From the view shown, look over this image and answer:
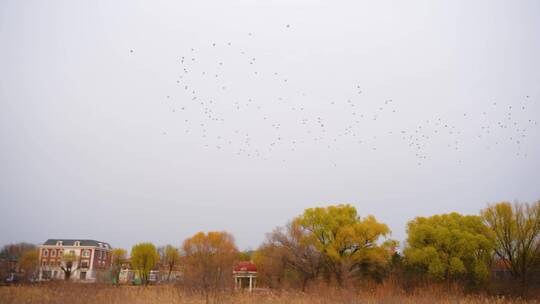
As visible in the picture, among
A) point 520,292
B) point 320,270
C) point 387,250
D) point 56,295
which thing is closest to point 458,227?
point 387,250

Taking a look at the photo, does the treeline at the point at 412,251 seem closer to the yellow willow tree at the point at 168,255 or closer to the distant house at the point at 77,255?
the yellow willow tree at the point at 168,255

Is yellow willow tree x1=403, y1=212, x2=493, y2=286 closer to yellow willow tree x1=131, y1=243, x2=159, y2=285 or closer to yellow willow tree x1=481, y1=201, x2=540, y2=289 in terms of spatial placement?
yellow willow tree x1=481, y1=201, x2=540, y2=289

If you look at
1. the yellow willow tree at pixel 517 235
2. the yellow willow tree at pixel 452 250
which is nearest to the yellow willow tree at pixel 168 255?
the yellow willow tree at pixel 452 250

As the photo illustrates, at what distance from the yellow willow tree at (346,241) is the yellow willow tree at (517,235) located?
33.3 ft

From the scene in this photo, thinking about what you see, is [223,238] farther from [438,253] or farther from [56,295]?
[56,295]

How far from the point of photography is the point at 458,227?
38.8 meters

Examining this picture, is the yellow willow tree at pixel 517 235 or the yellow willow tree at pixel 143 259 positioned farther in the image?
the yellow willow tree at pixel 143 259

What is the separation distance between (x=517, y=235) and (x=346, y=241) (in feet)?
52.8

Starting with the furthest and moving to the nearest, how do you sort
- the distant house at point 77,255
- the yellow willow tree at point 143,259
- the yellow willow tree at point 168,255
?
the distant house at point 77,255, the yellow willow tree at point 168,255, the yellow willow tree at point 143,259

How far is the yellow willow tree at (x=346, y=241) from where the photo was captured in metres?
39.8

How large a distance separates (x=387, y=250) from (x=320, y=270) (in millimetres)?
7909

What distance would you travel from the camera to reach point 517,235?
35.1 meters

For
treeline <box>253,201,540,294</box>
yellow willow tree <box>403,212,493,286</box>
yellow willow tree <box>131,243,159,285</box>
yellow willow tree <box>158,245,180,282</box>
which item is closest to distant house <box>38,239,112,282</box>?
yellow willow tree <box>158,245,180,282</box>

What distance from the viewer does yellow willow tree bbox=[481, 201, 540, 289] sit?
33.8m
